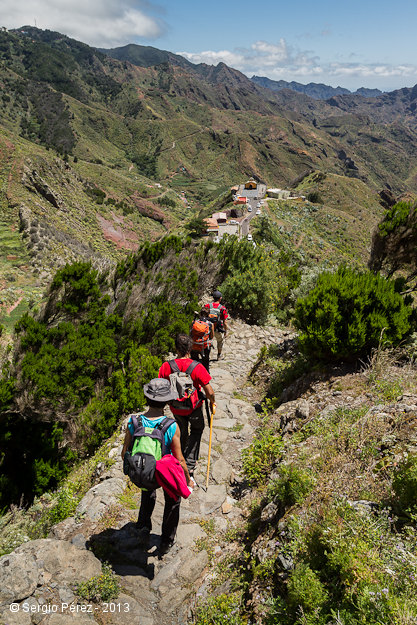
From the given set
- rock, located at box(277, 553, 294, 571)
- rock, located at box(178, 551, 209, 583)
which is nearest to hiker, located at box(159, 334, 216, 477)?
rock, located at box(178, 551, 209, 583)

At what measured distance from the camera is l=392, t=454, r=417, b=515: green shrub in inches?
92.1

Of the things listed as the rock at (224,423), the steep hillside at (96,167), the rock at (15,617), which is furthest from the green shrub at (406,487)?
the steep hillside at (96,167)

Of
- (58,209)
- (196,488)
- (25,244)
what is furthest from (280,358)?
(58,209)

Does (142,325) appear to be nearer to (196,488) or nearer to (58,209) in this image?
(196,488)

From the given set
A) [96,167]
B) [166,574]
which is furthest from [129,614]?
[96,167]

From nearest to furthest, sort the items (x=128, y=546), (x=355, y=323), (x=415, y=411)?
(x=128, y=546), (x=415, y=411), (x=355, y=323)

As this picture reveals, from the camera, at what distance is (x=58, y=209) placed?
39344mm

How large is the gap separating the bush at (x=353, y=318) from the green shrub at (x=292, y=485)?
2.76 m

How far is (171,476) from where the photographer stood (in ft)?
9.13

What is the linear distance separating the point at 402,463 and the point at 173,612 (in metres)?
2.07

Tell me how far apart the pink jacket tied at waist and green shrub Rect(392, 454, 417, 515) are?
1582 millimetres

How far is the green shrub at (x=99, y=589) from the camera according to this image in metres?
2.49

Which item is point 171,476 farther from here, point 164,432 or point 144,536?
point 144,536

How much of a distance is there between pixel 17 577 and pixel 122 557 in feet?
3.17
